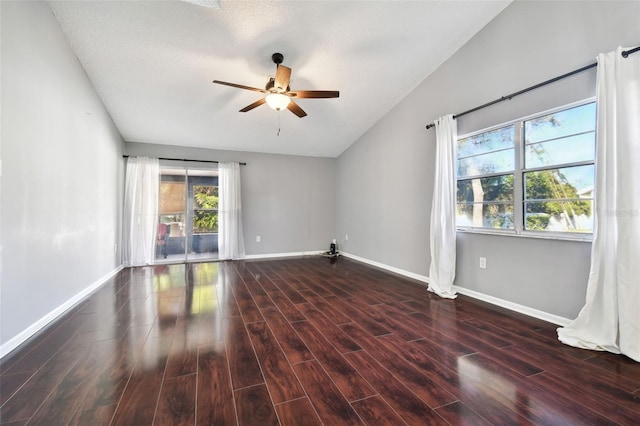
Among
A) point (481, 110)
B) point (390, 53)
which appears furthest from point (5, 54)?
point (481, 110)

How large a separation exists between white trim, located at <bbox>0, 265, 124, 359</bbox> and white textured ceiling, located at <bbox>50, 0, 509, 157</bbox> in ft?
8.68

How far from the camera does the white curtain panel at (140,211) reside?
192 inches

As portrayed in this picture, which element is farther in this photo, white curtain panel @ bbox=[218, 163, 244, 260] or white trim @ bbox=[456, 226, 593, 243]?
white curtain panel @ bbox=[218, 163, 244, 260]

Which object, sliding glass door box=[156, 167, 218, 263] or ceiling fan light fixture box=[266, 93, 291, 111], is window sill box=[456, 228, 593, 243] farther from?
sliding glass door box=[156, 167, 218, 263]

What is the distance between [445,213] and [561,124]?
1.38m

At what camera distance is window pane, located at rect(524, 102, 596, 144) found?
2.31 m

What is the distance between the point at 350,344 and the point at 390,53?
337 centimetres

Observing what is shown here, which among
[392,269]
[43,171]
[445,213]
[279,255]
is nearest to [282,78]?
[43,171]

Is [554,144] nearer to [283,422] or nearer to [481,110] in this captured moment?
[481,110]

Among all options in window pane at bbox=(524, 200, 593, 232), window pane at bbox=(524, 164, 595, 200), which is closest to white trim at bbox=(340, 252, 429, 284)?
window pane at bbox=(524, 200, 593, 232)

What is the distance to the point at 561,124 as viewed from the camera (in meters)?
2.48

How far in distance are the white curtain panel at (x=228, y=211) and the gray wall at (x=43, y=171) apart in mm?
2123

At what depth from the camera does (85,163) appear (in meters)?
3.31

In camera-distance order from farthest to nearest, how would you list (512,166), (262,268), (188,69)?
(262,268), (188,69), (512,166)
